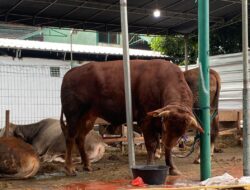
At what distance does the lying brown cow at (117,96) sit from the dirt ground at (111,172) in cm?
41

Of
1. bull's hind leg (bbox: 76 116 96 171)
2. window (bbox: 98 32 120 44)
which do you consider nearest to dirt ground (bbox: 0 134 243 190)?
bull's hind leg (bbox: 76 116 96 171)

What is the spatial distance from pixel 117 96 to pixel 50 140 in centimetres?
289

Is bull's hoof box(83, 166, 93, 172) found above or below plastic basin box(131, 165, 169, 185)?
below

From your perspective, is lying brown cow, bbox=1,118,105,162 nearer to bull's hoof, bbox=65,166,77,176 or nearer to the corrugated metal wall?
bull's hoof, bbox=65,166,77,176

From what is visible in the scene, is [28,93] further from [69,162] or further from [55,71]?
[69,162]

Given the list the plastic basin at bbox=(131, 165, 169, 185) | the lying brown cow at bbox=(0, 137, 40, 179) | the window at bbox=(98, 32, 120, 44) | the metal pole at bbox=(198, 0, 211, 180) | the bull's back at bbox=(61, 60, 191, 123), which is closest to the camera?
the plastic basin at bbox=(131, 165, 169, 185)

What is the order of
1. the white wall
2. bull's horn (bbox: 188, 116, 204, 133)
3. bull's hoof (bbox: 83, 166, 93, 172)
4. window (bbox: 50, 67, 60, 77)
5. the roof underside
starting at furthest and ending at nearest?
window (bbox: 50, 67, 60, 77) → the white wall → the roof underside → bull's hoof (bbox: 83, 166, 93, 172) → bull's horn (bbox: 188, 116, 204, 133)

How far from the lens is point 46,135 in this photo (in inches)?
454

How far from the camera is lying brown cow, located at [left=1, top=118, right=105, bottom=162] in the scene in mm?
10602

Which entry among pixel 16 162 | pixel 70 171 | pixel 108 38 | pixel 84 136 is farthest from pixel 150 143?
pixel 108 38

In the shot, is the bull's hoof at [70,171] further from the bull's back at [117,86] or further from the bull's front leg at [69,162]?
the bull's back at [117,86]

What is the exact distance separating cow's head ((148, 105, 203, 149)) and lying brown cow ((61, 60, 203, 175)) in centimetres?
41

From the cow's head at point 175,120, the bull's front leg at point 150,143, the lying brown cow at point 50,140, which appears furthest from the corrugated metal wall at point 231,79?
the cow's head at point 175,120

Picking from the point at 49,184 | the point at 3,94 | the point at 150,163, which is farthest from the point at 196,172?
the point at 3,94
